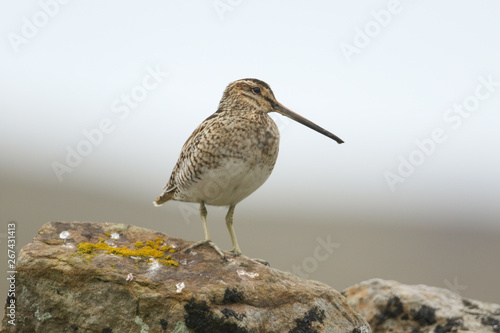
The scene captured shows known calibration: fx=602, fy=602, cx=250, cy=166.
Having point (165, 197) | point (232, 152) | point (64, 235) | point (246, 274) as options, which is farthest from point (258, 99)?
point (64, 235)

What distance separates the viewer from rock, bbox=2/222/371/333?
15.8 feet

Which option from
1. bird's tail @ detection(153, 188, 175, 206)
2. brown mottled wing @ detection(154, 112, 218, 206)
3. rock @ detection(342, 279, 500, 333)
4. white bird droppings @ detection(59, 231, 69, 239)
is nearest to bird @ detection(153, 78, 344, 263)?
brown mottled wing @ detection(154, 112, 218, 206)

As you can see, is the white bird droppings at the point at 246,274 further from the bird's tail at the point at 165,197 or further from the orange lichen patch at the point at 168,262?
the bird's tail at the point at 165,197

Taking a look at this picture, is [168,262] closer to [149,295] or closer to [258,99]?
[149,295]

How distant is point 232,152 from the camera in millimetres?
6152

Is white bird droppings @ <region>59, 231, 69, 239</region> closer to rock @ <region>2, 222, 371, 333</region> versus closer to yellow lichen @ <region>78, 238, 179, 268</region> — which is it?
rock @ <region>2, 222, 371, 333</region>

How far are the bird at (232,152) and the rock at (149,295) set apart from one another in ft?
1.91

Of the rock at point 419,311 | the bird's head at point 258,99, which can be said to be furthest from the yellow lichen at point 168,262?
the rock at point 419,311

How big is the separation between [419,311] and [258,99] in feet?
9.50

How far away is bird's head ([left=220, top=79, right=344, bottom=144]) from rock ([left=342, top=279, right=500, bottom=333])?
1786 mm

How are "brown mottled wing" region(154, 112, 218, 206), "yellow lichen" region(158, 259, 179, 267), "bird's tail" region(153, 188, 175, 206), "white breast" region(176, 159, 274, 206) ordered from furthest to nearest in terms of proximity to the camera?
"bird's tail" region(153, 188, 175, 206) < "brown mottled wing" region(154, 112, 218, 206) < "white breast" region(176, 159, 274, 206) < "yellow lichen" region(158, 259, 179, 267)

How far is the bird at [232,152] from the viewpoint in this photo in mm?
6172

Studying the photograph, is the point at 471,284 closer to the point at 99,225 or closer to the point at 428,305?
the point at 428,305

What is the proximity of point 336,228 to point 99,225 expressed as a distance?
544 inches
